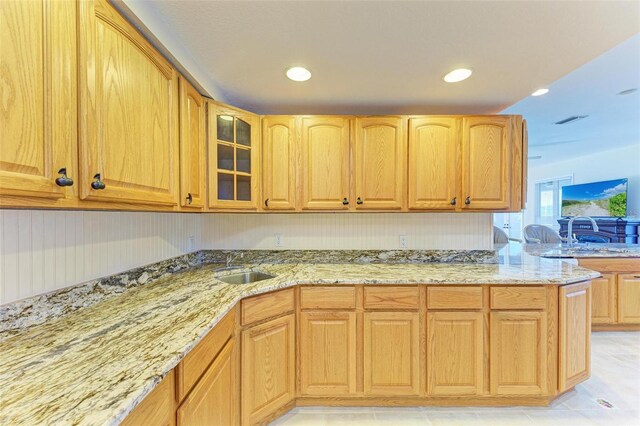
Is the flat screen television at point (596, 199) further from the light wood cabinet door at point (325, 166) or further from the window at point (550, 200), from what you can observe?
the light wood cabinet door at point (325, 166)

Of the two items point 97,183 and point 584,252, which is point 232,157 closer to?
point 97,183

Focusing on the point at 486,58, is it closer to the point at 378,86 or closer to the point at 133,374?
the point at 378,86

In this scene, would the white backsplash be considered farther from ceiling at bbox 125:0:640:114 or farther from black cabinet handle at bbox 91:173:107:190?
ceiling at bbox 125:0:640:114

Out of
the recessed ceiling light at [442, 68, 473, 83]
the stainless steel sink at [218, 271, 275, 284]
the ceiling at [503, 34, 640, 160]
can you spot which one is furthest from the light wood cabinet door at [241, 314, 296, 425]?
the ceiling at [503, 34, 640, 160]

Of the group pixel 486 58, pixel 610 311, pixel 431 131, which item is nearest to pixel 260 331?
pixel 431 131

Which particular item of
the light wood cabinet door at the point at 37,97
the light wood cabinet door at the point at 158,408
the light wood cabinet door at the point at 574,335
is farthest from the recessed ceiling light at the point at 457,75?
the light wood cabinet door at the point at 158,408

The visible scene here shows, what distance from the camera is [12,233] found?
991 millimetres

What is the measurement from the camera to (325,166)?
7.06 feet

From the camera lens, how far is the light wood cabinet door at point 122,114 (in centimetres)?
90

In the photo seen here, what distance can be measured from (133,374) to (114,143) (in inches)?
32.3

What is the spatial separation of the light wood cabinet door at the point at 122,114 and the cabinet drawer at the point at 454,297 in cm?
173

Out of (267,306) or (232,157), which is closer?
(267,306)

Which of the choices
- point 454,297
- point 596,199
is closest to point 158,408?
point 454,297

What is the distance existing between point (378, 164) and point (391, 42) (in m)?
0.89
